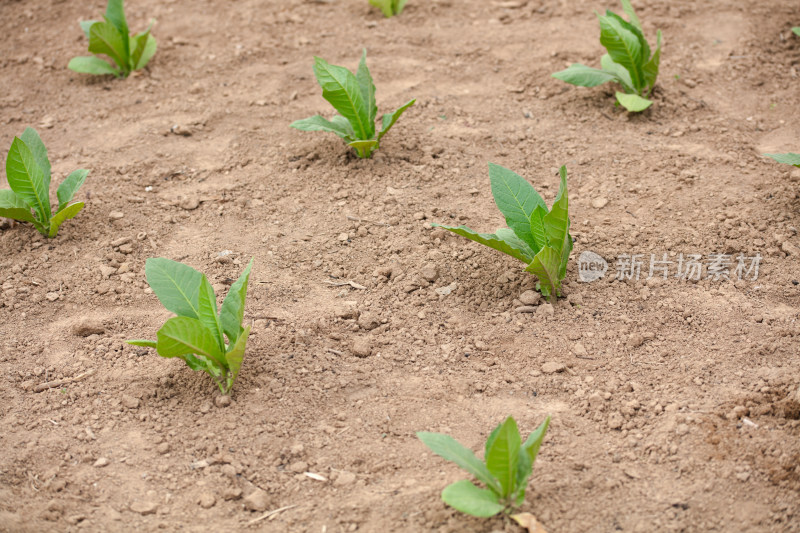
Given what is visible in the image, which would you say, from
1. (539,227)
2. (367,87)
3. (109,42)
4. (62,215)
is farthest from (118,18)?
(539,227)

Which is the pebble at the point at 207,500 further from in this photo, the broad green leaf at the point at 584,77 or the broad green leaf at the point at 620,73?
the broad green leaf at the point at 620,73

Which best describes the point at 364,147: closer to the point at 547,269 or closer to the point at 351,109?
the point at 351,109

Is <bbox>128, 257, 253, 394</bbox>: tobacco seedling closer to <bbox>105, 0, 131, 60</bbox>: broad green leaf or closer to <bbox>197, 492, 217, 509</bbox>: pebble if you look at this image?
<bbox>197, 492, 217, 509</bbox>: pebble

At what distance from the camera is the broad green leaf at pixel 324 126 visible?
3415 millimetres

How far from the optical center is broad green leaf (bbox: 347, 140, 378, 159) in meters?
3.47

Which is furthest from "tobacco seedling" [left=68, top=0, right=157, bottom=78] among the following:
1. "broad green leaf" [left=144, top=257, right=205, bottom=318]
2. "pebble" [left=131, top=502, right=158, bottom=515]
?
"pebble" [left=131, top=502, right=158, bottom=515]

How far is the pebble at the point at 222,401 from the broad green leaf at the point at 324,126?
4.64 feet

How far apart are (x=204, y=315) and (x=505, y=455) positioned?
3.51 feet

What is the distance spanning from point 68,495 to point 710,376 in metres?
2.06

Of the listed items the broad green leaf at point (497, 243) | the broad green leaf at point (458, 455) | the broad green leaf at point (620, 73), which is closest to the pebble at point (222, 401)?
the broad green leaf at point (458, 455)

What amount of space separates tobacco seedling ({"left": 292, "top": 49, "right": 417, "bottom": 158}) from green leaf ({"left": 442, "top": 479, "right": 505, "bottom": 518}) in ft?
6.02

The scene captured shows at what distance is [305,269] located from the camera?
3.05 metres

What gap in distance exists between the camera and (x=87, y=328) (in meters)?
2.80

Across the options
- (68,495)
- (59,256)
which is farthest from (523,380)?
(59,256)
